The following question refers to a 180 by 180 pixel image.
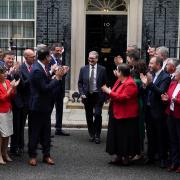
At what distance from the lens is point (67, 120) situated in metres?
13.8

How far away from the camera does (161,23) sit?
16141 millimetres

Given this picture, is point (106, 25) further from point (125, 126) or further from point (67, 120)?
point (125, 126)

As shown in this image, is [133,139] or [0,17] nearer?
[133,139]

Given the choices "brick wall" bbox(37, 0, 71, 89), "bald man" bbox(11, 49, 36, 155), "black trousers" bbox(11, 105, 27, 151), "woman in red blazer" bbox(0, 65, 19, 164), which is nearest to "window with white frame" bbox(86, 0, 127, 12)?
"brick wall" bbox(37, 0, 71, 89)

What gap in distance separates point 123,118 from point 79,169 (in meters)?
1.05

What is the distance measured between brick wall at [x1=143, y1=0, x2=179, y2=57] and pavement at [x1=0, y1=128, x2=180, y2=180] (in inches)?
239

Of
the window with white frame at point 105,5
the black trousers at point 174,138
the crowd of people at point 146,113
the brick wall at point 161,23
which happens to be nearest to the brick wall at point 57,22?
the window with white frame at point 105,5

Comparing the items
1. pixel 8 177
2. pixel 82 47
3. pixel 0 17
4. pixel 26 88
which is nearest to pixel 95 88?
pixel 26 88

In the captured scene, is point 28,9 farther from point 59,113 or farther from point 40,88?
point 40,88

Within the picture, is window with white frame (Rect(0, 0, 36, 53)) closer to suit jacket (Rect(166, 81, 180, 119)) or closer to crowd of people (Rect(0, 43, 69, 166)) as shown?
crowd of people (Rect(0, 43, 69, 166))

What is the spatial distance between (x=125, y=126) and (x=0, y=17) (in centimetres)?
807

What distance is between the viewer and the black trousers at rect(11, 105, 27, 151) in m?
10.1

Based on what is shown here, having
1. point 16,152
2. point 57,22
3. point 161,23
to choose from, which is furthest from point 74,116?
point 16,152

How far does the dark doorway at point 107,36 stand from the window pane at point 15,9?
1.90m
